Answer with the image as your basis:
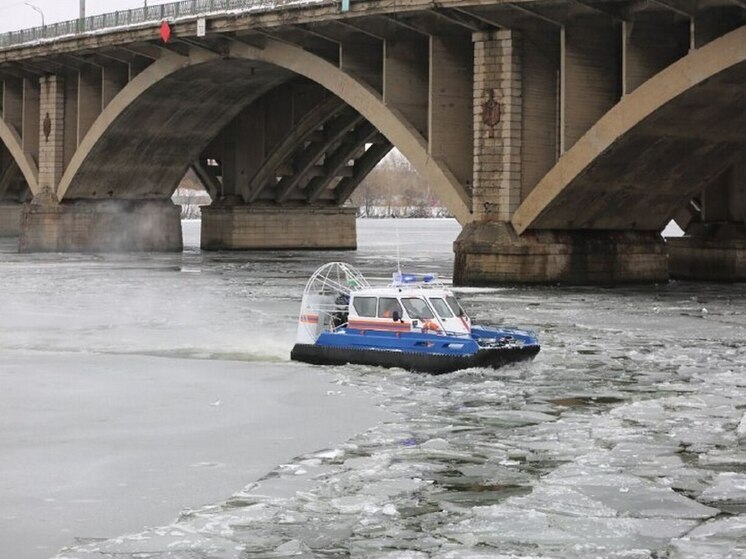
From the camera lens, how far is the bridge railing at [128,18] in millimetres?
52219

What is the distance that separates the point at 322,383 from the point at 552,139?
24653 mm

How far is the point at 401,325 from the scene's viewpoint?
75.3ft

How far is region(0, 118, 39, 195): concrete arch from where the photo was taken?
7138 cm

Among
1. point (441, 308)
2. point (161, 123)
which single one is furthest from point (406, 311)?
point (161, 123)

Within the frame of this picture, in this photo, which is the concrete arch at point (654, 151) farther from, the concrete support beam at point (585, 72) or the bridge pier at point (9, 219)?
the bridge pier at point (9, 219)

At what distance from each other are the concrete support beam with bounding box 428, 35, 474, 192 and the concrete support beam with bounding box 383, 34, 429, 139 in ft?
5.41

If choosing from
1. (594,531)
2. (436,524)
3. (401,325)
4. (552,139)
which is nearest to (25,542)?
(436,524)

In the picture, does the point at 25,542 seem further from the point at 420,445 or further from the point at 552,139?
the point at 552,139

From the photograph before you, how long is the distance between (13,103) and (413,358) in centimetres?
5762

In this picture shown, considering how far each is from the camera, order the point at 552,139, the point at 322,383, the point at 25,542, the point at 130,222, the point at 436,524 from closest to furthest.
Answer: the point at 25,542 < the point at 436,524 < the point at 322,383 < the point at 552,139 < the point at 130,222

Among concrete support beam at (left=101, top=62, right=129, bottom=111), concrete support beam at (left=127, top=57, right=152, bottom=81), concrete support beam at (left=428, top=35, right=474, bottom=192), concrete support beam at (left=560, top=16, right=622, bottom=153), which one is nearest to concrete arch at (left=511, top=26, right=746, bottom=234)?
concrete support beam at (left=560, top=16, right=622, bottom=153)

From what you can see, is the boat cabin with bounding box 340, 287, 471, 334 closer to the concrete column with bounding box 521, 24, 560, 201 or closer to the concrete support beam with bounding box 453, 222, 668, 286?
the concrete support beam with bounding box 453, 222, 668, 286

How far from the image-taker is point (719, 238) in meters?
51.1

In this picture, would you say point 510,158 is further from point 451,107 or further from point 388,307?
point 388,307
